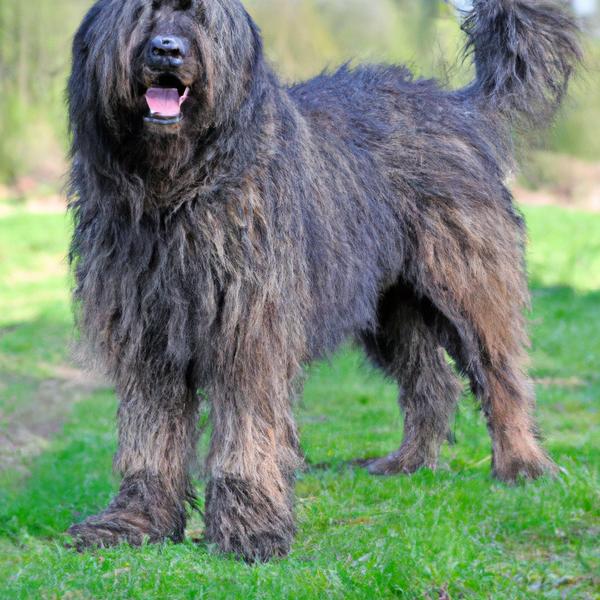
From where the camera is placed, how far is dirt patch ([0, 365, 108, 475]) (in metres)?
8.52

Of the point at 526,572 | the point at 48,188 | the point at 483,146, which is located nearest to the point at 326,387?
the point at 483,146

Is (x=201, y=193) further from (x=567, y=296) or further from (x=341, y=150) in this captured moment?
(x=567, y=296)

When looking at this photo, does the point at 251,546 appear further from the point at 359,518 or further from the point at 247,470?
the point at 359,518

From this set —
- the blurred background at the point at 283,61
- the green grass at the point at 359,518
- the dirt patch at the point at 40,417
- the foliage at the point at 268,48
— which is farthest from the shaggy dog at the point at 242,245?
the blurred background at the point at 283,61

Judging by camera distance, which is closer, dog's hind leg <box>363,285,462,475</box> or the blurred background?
dog's hind leg <box>363,285,462,475</box>

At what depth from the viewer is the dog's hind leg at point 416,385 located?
7855 millimetres

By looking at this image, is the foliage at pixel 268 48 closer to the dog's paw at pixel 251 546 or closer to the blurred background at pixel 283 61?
the blurred background at pixel 283 61

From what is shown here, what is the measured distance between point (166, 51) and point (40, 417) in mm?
5988

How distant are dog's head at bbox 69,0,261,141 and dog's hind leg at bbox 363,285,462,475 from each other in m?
2.93

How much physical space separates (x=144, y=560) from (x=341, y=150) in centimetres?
272

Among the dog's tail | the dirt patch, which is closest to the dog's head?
the dirt patch

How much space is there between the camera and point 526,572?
17.4ft

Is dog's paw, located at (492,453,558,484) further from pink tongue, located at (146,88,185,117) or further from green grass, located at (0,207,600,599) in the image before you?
pink tongue, located at (146,88,185,117)

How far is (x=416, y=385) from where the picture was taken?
7984mm
